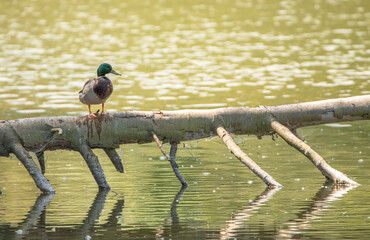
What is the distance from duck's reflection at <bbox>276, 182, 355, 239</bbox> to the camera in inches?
462

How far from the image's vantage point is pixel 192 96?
2936cm

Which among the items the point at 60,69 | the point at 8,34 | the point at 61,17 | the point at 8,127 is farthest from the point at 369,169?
the point at 61,17

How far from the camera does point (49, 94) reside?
30547mm

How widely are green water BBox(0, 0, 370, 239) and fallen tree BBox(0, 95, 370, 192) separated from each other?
0.66 metres

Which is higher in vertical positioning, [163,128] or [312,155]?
[163,128]

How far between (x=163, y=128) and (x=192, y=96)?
14.5 m

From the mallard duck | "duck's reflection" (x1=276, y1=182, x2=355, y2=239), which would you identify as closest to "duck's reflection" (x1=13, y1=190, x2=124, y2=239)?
the mallard duck

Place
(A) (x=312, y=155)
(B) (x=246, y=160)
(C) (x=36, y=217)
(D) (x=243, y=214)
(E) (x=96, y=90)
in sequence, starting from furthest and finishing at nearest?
(E) (x=96, y=90), (A) (x=312, y=155), (B) (x=246, y=160), (C) (x=36, y=217), (D) (x=243, y=214)

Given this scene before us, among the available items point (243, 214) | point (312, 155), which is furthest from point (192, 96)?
point (243, 214)

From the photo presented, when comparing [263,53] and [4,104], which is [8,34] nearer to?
[263,53]

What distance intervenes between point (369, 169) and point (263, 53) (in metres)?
25.6

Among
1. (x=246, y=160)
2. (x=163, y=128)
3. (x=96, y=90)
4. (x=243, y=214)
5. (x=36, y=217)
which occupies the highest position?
(x=96, y=90)

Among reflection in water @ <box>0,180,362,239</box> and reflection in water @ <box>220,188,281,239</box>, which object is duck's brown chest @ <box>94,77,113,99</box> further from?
reflection in water @ <box>220,188,281,239</box>

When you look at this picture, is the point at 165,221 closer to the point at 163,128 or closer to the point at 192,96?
the point at 163,128
